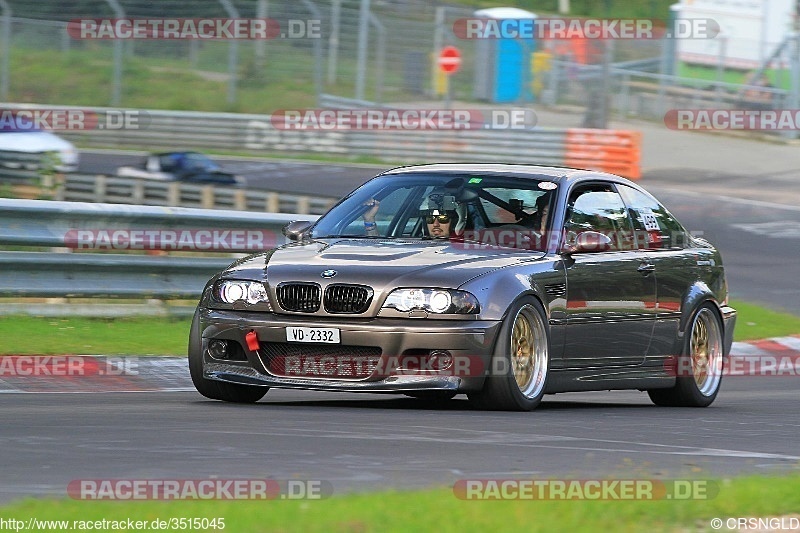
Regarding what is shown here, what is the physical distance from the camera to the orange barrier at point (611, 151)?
106 ft

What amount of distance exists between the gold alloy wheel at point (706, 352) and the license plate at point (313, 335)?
125 inches

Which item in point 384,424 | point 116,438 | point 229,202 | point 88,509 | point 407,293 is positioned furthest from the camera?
point 229,202

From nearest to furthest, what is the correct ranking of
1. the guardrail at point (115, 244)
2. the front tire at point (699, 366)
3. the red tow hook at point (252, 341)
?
the red tow hook at point (252, 341), the front tire at point (699, 366), the guardrail at point (115, 244)

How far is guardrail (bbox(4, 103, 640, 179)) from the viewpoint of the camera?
1293 inches

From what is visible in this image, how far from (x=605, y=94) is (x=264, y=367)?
83.2ft

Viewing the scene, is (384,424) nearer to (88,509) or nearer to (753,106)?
(88,509)

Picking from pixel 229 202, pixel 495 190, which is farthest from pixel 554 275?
pixel 229 202

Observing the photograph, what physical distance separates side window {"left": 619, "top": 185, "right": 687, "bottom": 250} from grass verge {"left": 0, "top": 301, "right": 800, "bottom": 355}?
3.53 metres

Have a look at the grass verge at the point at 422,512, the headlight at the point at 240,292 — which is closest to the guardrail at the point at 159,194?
the headlight at the point at 240,292

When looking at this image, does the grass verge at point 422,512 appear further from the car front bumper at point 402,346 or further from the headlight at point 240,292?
the headlight at point 240,292

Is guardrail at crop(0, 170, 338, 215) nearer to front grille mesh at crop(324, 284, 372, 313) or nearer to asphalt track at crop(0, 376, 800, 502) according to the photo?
asphalt track at crop(0, 376, 800, 502)

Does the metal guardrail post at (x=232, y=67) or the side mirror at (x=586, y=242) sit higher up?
the side mirror at (x=586, y=242)

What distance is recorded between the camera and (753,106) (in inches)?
1518

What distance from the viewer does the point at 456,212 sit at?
9.48m
